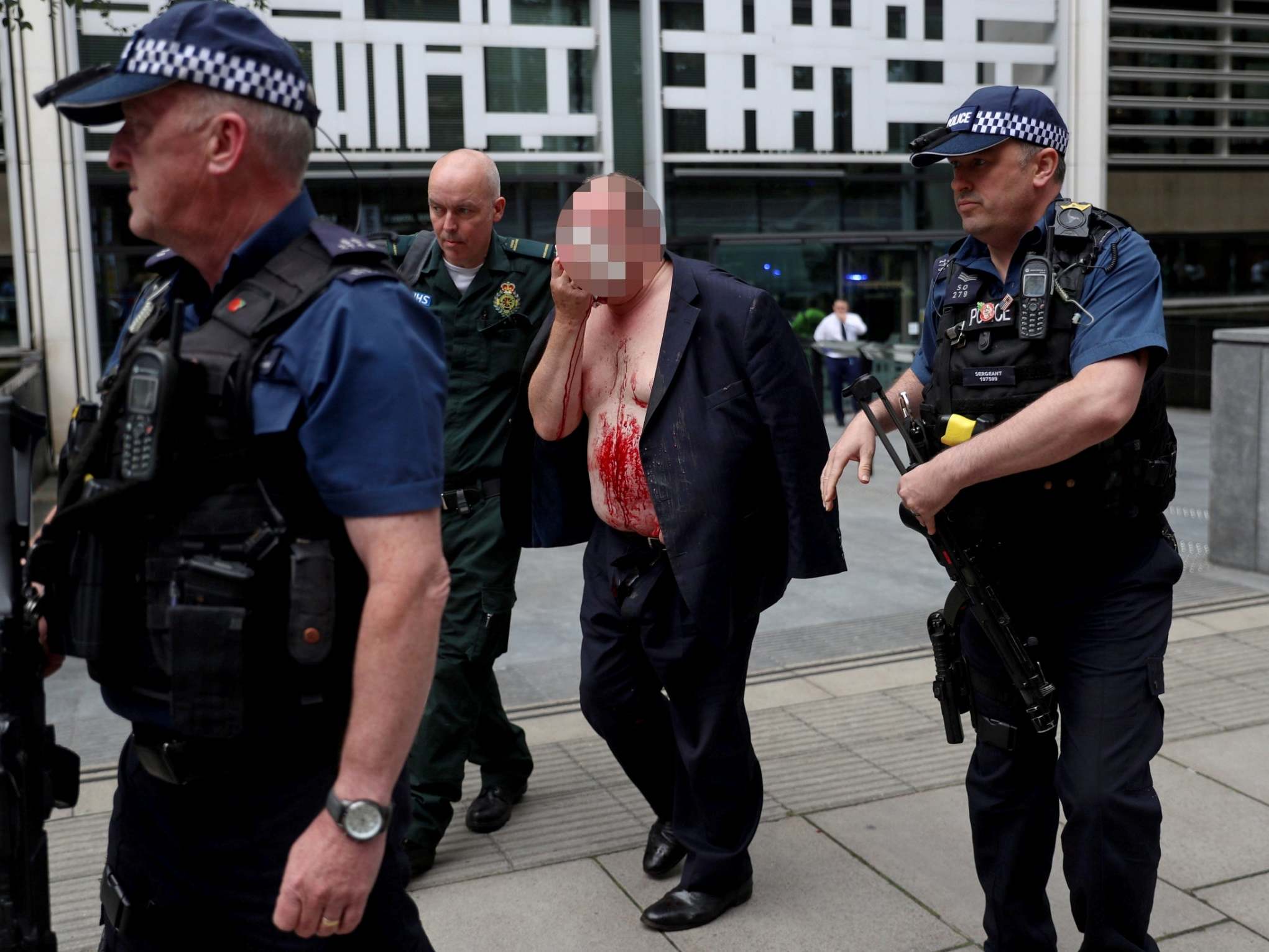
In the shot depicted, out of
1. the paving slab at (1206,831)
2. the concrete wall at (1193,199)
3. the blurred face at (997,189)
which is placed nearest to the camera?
the blurred face at (997,189)

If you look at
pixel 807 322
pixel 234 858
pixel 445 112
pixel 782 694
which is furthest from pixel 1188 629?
pixel 445 112

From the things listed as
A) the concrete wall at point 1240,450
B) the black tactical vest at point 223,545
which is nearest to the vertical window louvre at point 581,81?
the concrete wall at point 1240,450

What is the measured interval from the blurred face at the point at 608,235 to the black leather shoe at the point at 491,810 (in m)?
1.68

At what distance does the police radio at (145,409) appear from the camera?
183cm

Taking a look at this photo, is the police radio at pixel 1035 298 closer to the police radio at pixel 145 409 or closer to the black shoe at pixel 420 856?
the police radio at pixel 145 409

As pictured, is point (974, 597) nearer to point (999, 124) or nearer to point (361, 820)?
point (999, 124)

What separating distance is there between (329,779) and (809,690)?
3.72 meters

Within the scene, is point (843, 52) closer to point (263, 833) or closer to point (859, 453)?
point (859, 453)

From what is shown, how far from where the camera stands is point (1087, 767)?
2922 mm

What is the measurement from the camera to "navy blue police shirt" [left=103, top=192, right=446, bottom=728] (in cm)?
184

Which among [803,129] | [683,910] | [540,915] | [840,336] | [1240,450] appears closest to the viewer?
[683,910]

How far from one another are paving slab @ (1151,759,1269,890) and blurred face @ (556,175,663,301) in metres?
2.18

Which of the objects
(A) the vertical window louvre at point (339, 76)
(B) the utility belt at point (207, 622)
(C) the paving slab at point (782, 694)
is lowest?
(C) the paving slab at point (782, 694)

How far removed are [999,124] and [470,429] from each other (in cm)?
178
